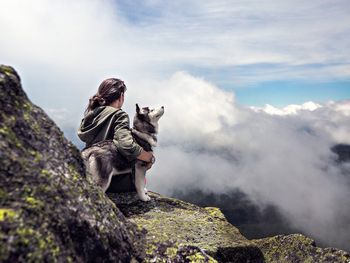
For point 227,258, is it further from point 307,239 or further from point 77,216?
point 307,239

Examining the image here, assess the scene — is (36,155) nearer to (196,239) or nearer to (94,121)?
(196,239)

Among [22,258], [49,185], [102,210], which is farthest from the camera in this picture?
[102,210]

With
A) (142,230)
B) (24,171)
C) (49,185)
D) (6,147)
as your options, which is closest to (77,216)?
(49,185)

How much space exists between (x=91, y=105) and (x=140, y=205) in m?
3.77

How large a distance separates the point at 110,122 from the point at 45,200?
6.21 metres

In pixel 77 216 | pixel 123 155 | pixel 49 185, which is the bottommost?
pixel 77 216

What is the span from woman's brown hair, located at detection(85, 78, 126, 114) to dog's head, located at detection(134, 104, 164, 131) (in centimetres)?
94

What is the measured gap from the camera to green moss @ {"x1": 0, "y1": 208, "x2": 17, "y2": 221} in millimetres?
4266

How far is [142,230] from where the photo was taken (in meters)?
8.06

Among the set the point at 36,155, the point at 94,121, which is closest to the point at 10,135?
the point at 36,155

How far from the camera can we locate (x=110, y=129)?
11.2 meters

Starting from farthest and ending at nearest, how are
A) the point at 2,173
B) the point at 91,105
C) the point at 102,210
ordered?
the point at 91,105 → the point at 102,210 → the point at 2,173

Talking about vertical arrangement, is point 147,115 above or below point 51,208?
above

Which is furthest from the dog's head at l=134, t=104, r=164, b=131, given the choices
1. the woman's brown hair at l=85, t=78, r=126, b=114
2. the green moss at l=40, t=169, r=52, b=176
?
the green moss at l=40, t=169, r=52, b=176
